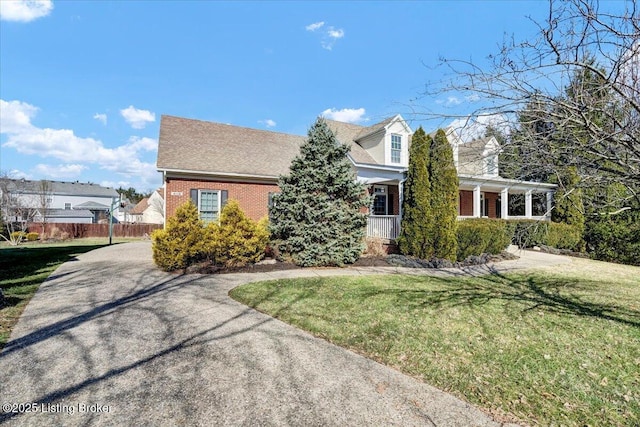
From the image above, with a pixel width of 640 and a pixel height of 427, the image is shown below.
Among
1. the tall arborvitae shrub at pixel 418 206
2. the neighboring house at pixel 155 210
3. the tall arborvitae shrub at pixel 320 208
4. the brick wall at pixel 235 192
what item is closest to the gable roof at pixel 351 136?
the brick wall at pixel 235 192

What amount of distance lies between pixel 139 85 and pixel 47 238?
16.4 meters

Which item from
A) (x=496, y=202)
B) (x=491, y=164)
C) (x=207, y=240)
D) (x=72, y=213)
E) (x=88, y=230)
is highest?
(x=496, y=202)

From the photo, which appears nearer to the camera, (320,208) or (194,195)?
(320,208)

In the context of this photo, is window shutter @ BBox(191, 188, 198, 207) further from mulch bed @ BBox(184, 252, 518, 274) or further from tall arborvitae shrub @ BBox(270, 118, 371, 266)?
mulch bed @ BBox(184, 252, 518, 274)

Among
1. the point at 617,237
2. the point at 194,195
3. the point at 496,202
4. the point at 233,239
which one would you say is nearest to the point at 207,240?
the point at 233,239

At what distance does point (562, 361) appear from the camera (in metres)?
3.50

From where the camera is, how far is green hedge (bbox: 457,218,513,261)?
36.4 feet

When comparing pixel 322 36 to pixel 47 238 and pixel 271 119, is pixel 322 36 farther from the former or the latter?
pixel 47 238

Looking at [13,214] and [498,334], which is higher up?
[13,214]

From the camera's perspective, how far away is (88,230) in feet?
84.4

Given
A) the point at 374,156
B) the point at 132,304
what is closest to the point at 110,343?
the point at 132,304

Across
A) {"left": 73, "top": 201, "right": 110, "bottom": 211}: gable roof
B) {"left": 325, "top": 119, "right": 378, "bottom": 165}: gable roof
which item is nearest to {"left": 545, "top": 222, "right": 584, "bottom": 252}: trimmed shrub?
{"left": 325, "top": 119, "right": 378, "bottom": 165}: gable roof

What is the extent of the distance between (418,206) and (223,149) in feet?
30.2

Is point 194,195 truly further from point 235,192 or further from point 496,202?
point 496,202
